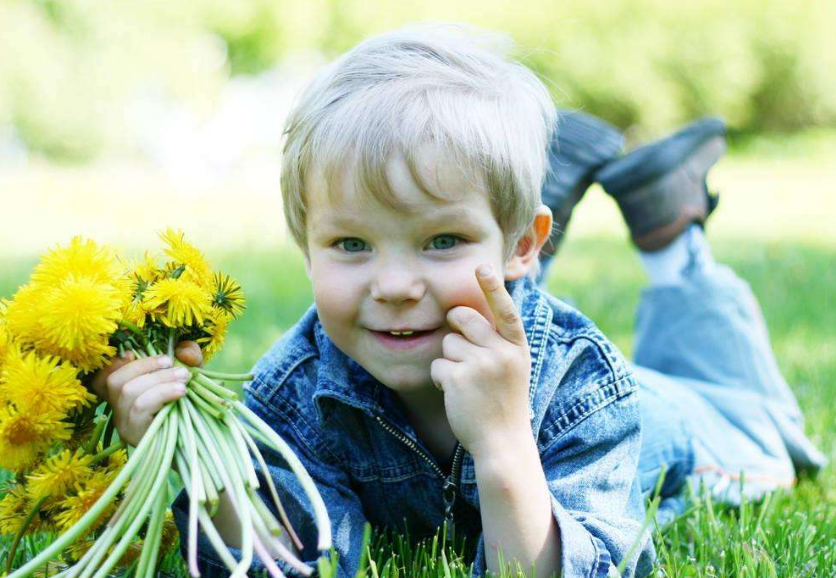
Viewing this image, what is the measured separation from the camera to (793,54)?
19.4m

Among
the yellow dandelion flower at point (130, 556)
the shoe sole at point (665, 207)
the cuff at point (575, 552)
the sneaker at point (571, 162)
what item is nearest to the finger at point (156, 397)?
the yellow dandelion flower at point (130, 556)

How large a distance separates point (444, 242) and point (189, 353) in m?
0.54

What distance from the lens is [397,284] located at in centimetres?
187

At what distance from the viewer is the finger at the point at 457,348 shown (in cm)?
186

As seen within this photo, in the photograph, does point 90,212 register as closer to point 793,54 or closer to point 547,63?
point 547,63

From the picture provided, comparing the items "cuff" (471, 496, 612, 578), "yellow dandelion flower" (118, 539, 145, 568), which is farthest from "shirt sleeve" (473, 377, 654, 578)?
"yellow dandelion flower" (118, 539, 145, 568)

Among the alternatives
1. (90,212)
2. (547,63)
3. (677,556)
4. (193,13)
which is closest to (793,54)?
(547,63)

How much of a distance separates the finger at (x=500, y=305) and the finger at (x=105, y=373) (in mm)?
659

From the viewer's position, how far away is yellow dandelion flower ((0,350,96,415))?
160 centimetres

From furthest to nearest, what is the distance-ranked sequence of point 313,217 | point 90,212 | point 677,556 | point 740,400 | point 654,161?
point 90,212
point 654,161
point 740,400
point 677,556
point 313,217

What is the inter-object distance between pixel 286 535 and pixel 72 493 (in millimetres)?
530

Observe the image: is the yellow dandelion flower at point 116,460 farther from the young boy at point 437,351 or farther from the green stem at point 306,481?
the green stem at point 306,481

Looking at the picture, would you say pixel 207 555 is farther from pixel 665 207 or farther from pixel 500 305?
pixel 665 207

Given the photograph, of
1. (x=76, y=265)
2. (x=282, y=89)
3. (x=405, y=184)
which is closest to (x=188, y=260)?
(x=76, y=265)
